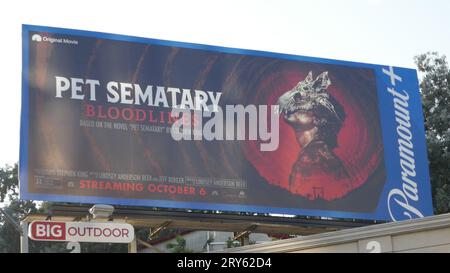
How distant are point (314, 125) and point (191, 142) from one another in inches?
142

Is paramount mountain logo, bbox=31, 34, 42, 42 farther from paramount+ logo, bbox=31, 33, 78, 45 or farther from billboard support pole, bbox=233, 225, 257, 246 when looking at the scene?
billboard support pole, bbox=233, 225, 257, 246

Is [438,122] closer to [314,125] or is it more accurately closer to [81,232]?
[314,125]

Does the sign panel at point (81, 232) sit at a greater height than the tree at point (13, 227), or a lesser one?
lesser

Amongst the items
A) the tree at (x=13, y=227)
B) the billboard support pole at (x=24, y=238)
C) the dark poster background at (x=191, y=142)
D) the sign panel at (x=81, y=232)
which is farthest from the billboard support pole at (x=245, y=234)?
the tree at (x=13, y=227)

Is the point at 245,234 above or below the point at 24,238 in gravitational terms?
above

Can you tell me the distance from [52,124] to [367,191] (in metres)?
8.40

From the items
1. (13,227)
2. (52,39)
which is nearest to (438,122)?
(52,39)

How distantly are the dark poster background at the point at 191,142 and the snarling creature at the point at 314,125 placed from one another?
0.57 ft

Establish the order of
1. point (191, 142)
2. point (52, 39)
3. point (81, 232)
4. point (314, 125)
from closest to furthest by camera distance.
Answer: point (81, 232), point (52, 39), point (191, 142), point (314, 125)

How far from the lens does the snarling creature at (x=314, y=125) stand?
2338 cm

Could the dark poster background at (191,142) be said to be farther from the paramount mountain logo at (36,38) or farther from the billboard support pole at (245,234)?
the billboard support pole at (245,234)

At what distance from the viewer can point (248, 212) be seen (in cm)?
2222

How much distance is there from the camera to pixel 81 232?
18484 mm
